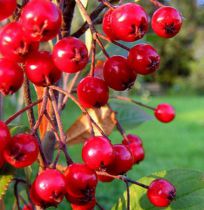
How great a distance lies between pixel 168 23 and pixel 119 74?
0.11 m

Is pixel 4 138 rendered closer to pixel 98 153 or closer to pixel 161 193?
pixel 98 153

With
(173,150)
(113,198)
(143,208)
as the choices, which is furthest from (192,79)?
(143,208)

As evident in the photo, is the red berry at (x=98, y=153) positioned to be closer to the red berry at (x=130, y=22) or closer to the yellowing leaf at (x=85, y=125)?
the red berry at (x=130, y=22)

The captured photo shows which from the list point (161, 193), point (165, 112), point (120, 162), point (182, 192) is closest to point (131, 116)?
point (165, 112)

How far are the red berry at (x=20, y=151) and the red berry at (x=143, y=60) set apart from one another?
7.7 inches

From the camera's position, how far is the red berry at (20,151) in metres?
0.69

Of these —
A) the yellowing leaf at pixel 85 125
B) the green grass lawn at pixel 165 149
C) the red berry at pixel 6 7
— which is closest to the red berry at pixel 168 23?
the red berry at pixel 6 7

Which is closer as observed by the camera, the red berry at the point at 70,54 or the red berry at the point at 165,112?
the red berry at the point at 70,54

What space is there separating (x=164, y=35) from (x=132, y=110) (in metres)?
0.84

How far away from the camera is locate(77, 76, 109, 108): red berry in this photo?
768 mm

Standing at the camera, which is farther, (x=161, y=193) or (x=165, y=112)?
(x=165, y=112)

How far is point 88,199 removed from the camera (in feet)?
2.39

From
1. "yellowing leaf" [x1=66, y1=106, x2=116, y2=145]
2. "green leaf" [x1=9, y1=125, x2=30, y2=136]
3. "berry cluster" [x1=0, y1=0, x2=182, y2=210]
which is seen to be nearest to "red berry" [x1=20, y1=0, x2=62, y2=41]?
"berry cluster" [x1=0, y1=0, x2=182, y2=210]

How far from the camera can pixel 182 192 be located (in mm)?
1007
